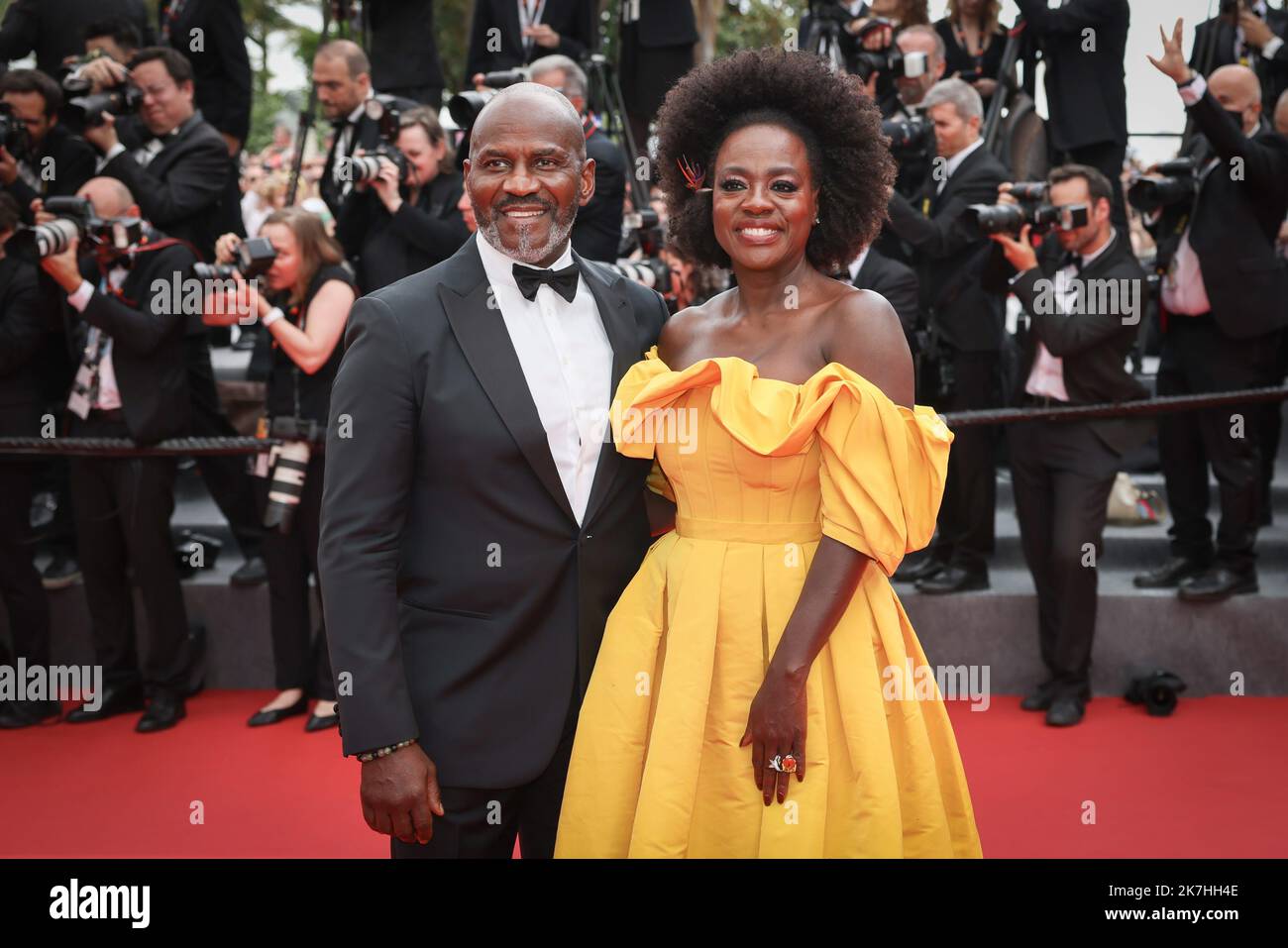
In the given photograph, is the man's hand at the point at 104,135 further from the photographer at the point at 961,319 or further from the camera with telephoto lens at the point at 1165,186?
the camera with telephoto lens at the point at 1165,186

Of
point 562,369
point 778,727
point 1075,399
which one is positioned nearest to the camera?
point 778,727

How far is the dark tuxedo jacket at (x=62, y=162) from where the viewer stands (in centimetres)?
558

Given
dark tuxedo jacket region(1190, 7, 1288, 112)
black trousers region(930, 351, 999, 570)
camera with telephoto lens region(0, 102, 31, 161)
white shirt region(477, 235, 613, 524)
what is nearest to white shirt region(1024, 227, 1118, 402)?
black trousers region(930, 351, 999, 570)

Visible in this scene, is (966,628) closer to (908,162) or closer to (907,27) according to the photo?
(908,162)

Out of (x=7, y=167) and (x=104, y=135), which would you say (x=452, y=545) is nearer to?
(x=104, y=135)

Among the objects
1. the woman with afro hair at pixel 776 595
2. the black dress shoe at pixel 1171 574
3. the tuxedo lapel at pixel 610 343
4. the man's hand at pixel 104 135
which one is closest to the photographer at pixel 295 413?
the man's hand at pixel 104 135

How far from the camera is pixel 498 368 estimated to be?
2197 mm

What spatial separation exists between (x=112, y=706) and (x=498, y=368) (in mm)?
3380

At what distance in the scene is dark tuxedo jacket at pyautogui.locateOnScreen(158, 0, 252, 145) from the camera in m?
6.23

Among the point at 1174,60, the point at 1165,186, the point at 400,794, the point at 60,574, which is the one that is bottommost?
the point at 60,574

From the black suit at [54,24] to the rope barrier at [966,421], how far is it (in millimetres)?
2535

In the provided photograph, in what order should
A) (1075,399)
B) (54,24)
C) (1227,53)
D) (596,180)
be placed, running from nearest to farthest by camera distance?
(1075,399), (596,180), (1227,53), (54,24)

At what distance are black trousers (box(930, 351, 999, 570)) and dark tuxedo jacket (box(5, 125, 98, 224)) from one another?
12.4ft

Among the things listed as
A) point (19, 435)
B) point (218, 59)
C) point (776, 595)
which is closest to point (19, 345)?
point (19, 435)
